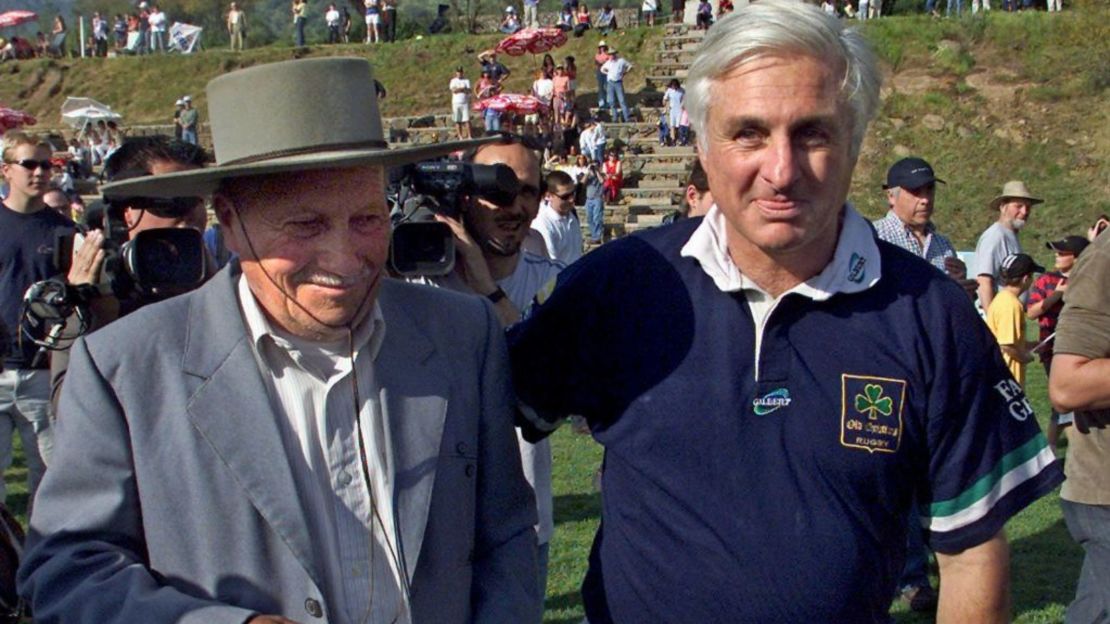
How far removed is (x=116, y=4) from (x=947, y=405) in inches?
2783

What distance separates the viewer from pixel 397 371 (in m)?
2.34

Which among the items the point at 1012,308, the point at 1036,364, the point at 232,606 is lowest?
the point at 1036,364

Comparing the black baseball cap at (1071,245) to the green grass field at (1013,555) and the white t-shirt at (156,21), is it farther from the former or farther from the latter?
the white t-shirt at (156,21)

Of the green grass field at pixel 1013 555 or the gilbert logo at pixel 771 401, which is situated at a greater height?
the gilbert logo at pixel 771 401

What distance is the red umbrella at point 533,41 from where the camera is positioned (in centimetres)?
3306


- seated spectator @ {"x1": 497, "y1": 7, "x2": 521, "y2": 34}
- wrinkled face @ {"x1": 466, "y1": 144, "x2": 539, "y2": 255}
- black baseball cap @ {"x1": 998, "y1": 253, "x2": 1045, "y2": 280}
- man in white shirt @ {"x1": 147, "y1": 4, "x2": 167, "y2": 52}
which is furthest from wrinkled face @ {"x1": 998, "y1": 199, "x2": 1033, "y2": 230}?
man in white shirt @ {"x1": 147, "y1": 4, "x2": 167, "y2": 52}

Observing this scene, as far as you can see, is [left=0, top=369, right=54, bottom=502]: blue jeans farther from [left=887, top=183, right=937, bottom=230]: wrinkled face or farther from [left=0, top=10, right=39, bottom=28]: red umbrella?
[left=0, top=10, right=39, bottom=28]: red umbrella

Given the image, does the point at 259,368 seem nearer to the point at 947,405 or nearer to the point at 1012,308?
the point at 947,405

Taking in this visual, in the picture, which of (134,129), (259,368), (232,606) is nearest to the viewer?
(232,606)

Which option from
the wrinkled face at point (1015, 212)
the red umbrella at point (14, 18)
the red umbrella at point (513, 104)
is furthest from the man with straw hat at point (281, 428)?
the red umbrella at point (14, 18)

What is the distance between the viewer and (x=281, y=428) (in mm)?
2225

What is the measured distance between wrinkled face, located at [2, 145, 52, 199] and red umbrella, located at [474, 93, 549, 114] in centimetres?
1962

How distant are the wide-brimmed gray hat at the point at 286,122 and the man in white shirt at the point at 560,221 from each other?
5.91m

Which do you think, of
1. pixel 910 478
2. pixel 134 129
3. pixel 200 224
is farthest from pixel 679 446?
pixel 134 129
